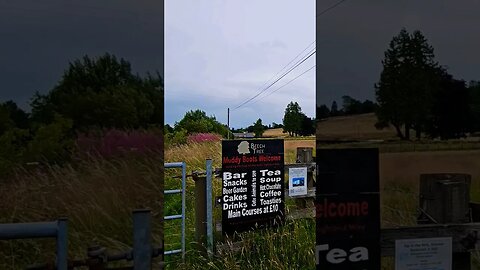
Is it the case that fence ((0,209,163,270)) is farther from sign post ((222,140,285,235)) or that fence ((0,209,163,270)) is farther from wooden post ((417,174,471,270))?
sign post ((222,140,285,235))

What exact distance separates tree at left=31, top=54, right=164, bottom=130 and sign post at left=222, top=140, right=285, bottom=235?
4.63 feet

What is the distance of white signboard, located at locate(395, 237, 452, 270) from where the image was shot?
2.46m

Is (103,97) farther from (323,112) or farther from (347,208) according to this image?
(347,208)

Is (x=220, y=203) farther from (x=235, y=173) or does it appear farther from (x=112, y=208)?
(x=112, y=208)

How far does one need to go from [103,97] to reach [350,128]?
37.7 inches

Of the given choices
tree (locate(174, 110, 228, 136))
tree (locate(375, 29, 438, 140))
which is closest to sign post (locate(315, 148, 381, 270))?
tree (locate(375, 29, 438, 140))

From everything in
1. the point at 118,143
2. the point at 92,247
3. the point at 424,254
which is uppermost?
the point at 118,143

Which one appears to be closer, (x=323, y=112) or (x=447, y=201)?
(x=323, y=112)

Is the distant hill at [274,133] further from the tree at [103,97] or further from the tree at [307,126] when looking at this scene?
the tree at [103,97]

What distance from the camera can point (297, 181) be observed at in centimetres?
397

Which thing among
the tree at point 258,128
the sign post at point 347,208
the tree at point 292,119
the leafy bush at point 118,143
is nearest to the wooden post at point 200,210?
the tree at point 258,128

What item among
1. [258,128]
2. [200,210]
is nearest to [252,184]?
[200,210]

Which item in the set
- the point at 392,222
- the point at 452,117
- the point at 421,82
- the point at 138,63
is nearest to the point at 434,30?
the point at 421,82

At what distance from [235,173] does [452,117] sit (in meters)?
1.36
